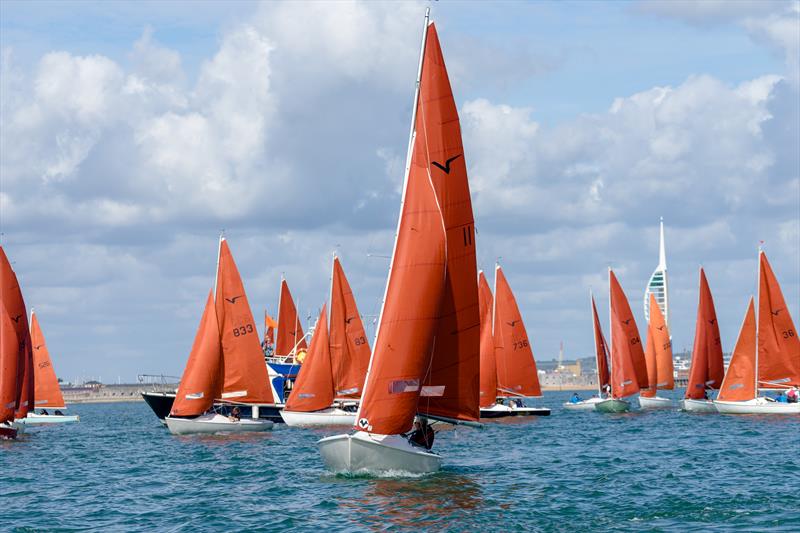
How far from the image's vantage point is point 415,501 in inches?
1331

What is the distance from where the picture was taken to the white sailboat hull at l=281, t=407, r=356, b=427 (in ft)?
234

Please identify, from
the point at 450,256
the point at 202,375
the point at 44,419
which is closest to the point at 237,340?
the point at 202,375

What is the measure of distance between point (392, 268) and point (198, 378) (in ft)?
95.6

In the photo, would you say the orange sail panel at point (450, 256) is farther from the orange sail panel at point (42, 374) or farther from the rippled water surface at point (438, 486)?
the orange sail panel at point (42, 374)

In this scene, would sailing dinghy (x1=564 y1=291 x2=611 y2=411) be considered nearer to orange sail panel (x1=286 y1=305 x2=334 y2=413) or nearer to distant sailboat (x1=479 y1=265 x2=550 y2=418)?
distant sailboat (x1=479 y1=265 x2=550 y2=418)

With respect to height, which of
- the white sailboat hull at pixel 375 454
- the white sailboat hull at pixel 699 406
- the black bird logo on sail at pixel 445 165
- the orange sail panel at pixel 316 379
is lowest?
the white sailboat hull at pixel 375 454

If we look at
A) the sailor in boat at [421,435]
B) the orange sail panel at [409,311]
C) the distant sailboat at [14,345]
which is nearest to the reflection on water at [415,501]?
the sailor in boat at [421,435]

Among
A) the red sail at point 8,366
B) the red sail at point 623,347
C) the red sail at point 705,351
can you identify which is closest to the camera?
the red sail at point 8,366

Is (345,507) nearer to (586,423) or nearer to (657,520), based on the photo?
(657,520)

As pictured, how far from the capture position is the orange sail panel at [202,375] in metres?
64.9

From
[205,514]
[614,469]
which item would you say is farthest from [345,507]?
[614,469]

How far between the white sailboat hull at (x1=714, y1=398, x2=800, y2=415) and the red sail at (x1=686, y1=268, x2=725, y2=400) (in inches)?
406

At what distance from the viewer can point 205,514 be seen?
3425cm

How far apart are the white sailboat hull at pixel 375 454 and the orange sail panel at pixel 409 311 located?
1.57 ft
